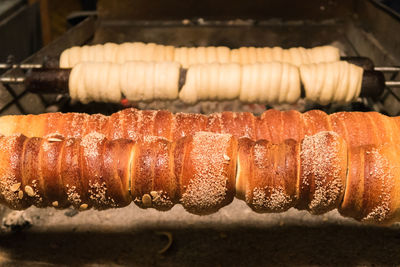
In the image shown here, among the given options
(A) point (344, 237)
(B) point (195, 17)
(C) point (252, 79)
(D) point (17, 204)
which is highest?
(B) point (195, 17)

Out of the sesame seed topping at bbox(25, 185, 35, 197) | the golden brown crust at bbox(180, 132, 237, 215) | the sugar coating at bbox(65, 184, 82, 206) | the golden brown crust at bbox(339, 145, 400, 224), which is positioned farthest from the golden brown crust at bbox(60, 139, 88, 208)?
the golden brown crust at bbox(339, 145, 400, 224)

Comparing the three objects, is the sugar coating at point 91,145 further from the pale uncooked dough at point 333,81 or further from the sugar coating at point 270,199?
the pale uncooked dough at point 333,81

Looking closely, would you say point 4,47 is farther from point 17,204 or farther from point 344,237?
point 344,237

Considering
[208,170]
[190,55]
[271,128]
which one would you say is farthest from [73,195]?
[190,55]

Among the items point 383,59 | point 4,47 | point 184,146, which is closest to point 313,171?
point 184,146

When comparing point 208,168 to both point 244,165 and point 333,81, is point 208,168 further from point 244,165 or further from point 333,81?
point 333,81

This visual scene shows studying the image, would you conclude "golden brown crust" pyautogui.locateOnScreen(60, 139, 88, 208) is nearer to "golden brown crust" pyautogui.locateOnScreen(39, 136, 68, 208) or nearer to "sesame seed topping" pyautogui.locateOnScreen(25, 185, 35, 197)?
"golden brown crust" pyautogui.locateOnScreen(39, 136, 68, 208)
